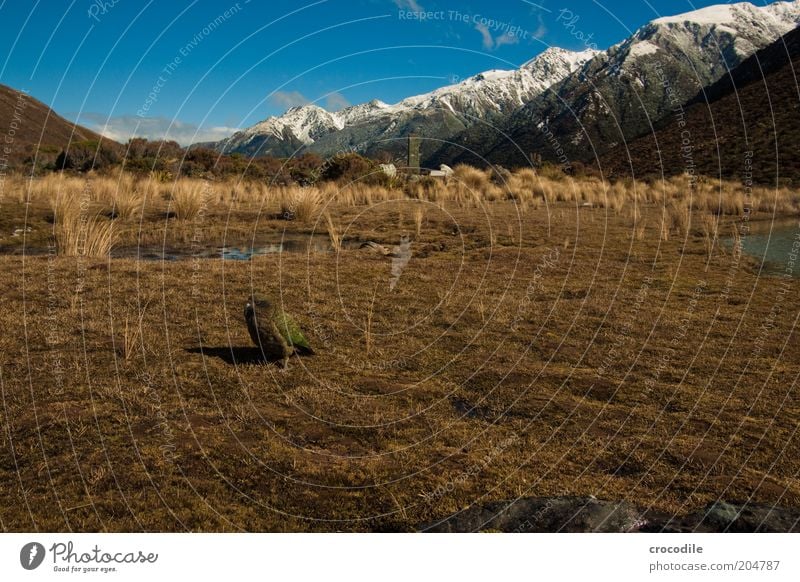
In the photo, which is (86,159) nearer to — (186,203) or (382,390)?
(186,203)

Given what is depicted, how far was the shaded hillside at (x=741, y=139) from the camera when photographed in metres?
35.0

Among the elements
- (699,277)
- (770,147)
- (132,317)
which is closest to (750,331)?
(699,277)

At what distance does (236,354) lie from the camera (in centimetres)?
664

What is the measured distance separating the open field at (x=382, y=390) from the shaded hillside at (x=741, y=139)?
20971 millimetres

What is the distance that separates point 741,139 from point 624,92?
126 meters

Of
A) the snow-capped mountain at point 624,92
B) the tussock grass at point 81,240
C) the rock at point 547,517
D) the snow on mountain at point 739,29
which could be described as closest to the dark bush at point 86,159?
the tussock grass at point 81,240

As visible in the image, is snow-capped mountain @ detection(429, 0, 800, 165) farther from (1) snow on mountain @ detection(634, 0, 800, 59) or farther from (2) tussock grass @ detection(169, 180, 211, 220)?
(2) tussock grass @ detection(169, 180, 211, 220)

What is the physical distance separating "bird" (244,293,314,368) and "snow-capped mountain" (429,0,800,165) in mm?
89936

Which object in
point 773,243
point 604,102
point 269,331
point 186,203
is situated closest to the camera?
point 269,331

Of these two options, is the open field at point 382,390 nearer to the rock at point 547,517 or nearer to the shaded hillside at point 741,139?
the rock at point 547,517

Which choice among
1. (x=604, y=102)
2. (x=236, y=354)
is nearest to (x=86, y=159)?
(x=236, y=354)

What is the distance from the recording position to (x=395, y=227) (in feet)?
56.4

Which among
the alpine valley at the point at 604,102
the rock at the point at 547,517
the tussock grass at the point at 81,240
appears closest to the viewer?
the rock at the point at 547,517

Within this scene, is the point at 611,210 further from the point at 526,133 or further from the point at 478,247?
the point at 526,133
